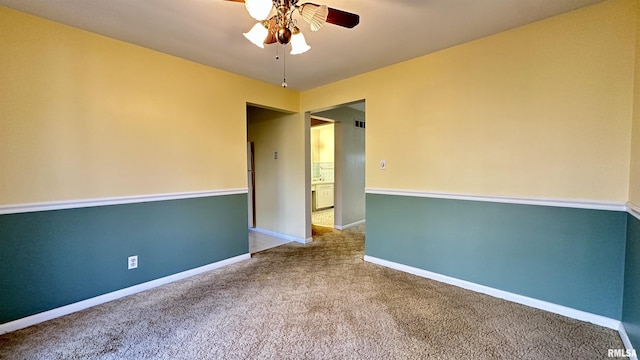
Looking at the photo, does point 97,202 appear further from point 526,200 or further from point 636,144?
point 636,144

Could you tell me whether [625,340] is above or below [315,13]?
below

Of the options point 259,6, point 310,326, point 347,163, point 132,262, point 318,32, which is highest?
point 318,32

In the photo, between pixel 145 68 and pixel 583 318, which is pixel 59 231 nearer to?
pixel 145 68

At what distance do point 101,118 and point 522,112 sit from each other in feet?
12.4

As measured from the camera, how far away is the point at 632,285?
5.59 ft

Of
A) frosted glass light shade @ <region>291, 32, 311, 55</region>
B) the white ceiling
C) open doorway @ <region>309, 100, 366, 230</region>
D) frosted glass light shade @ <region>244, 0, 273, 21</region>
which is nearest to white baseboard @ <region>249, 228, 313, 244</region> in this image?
open doorway @ <region>309, 100, 366, 230</region>

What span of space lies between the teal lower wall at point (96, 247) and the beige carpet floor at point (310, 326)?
0.69ft

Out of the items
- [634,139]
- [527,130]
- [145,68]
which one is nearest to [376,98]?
[527,130]

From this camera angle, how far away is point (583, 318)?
6.68ft

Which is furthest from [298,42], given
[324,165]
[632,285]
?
[324,165]

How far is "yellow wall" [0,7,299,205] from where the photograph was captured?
2.00 m

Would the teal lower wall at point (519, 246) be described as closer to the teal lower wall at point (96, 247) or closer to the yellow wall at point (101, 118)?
the teal lower wall at point (96, 247)

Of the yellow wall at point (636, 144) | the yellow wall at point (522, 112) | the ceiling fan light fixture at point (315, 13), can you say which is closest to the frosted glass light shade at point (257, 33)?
the ceiling fan light fixture at point (315, 13)

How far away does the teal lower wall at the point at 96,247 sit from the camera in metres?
2.02
